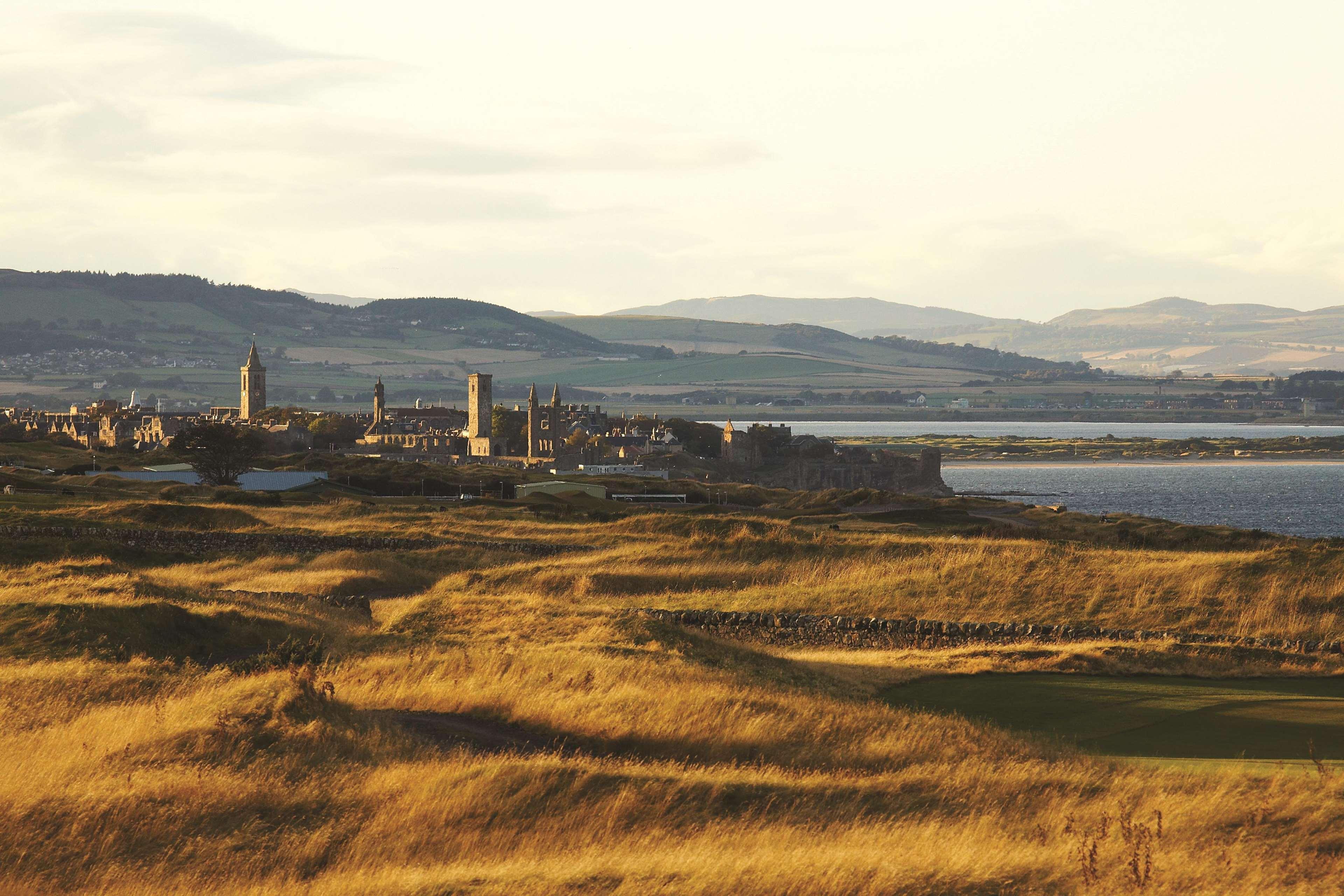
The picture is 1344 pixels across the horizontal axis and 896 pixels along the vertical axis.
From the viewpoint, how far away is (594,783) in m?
17.2

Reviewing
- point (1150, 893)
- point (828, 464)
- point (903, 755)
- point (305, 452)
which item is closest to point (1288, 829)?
point (1150, 893)

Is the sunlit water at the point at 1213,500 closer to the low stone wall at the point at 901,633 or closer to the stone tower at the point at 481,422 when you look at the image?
the stone tower at the point at 481,422

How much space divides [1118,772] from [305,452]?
446 ft

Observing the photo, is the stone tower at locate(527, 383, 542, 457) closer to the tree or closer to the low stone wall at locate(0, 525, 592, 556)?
the tree

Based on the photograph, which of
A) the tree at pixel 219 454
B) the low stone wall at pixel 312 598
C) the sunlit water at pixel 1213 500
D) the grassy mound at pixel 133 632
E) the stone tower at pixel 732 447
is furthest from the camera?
the stone tower at pixel 732 447

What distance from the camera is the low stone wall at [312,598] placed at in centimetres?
3825

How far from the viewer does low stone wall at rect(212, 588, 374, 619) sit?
3825cm

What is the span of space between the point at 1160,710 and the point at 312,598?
78.1ft

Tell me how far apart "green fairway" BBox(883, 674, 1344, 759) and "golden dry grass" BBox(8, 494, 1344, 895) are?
1188mm

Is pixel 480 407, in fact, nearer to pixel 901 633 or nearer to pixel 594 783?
pixel 901 633

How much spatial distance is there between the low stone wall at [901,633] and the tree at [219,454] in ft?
218

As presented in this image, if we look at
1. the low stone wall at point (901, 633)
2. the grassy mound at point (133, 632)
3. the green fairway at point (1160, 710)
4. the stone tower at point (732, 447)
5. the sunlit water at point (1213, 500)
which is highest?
the grassy mound at point (133, 632)

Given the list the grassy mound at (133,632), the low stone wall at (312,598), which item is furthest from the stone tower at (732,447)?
the grassy mound at (133,632)

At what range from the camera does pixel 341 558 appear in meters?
49.3
